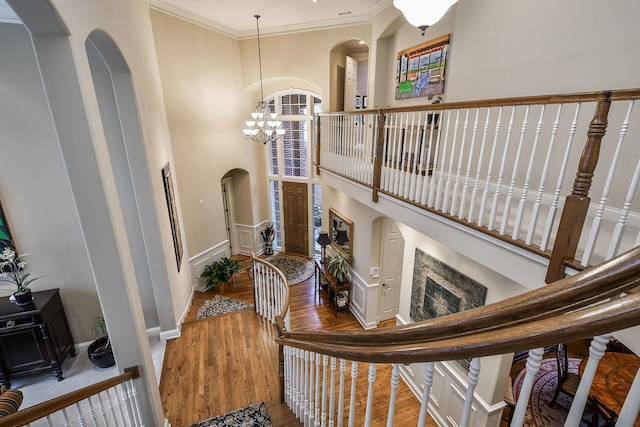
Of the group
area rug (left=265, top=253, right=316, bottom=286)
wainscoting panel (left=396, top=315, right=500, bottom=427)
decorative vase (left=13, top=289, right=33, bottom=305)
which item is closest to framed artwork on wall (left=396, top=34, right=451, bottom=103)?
wainscoting panel (left=396, top=315, right=500, bottom=427)

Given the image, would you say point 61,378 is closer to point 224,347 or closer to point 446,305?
point 224,347

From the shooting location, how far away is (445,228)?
2.82 metres

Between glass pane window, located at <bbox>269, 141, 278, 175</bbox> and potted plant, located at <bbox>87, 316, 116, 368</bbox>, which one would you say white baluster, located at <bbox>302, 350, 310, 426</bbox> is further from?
glass pane window, located at <bbox>269, 141, 278, 175</bbox>

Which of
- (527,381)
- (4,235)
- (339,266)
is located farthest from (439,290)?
(4,235)

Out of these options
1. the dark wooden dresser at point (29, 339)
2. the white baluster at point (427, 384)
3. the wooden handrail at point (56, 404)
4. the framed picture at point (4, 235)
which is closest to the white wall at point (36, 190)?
the framed picture at point (4, 235)

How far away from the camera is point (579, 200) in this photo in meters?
1.71

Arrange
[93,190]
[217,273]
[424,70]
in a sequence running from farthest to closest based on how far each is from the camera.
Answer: [217,273], [424,70], [93,190]

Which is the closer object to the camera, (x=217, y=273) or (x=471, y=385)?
(x=471, y=385)

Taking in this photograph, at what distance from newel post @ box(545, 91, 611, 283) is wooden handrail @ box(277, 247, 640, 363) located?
4.38ft

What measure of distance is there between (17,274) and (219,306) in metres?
3.15

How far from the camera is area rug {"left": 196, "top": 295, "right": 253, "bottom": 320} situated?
576 centimetres

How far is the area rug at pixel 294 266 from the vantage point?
7818mm

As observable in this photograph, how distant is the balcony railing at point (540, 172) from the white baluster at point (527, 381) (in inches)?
58.4

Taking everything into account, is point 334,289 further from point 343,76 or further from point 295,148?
point 343,76
